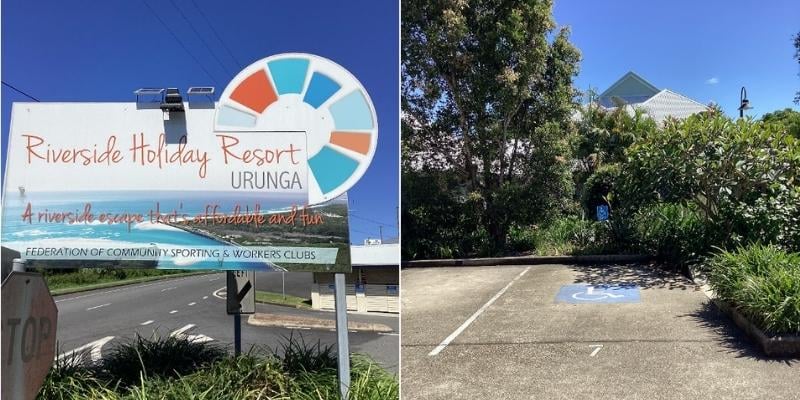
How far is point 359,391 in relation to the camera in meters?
3.83

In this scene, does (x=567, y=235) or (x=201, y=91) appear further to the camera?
(x=567, y=235)

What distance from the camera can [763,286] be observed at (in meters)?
5.91

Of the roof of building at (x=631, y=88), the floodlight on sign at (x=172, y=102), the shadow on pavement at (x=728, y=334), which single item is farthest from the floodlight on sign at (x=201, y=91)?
the roof of building at (x=631, y=88)

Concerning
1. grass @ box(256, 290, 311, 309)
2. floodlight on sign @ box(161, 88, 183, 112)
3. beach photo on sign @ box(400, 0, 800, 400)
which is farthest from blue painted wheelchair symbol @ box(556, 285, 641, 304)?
floodlight on sign @ box(161, 88, 183, 112)

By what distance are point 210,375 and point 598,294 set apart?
6264 millimetres

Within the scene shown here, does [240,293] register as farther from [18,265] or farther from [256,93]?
[256,93]

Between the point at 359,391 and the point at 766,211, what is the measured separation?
8233 mm

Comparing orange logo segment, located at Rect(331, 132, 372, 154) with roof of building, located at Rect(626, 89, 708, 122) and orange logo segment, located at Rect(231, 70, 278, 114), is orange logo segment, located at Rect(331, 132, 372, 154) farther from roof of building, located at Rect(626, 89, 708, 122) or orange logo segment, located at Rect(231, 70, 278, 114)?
roof of building, located at Rect(626, 89, 708, 122)

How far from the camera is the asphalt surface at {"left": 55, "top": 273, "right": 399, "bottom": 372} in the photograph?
4816mm

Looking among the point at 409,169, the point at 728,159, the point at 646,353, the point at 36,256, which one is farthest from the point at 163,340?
the point at 409,169

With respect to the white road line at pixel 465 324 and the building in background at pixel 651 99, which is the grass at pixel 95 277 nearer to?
the white road line at pixel 465 324

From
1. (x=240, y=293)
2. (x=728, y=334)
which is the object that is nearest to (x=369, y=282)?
(x=240, y=293)

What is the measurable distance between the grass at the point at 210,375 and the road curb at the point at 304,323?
1.73 ft

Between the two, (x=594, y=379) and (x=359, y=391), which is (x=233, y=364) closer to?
(x=359, y=391)
